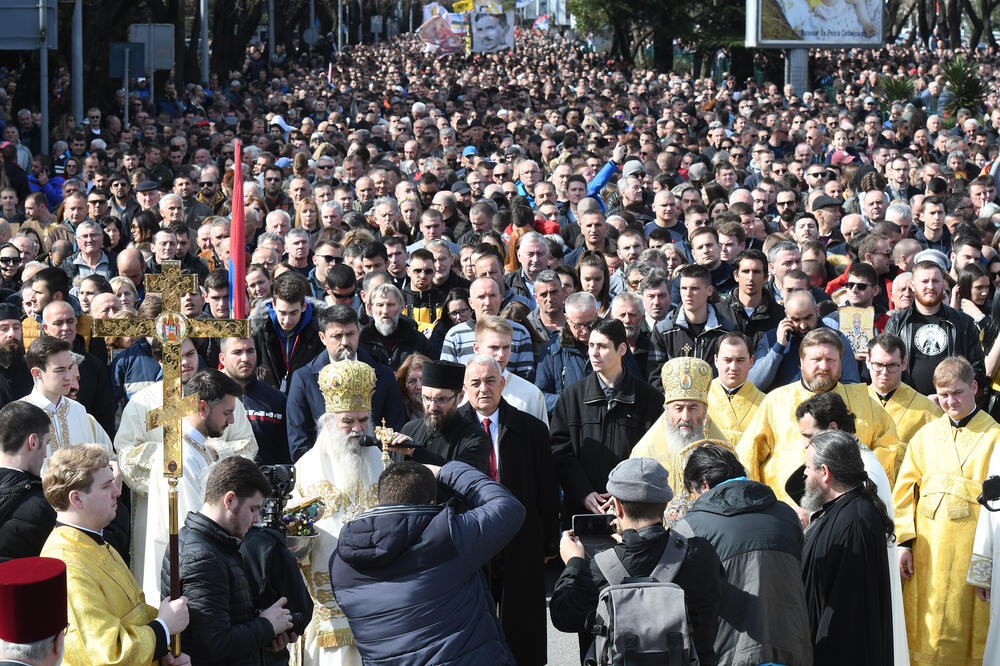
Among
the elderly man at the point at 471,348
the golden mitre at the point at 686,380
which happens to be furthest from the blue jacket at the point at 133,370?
the golden mitre at the point at 686,380

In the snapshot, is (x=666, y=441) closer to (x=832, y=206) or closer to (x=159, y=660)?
(x=159, y=660)

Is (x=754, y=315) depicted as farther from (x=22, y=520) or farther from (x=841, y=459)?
(x=22, y=520)

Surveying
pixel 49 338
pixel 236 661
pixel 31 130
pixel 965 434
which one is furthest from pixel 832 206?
pixel 31 130

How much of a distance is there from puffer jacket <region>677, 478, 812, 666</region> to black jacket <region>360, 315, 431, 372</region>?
377 cm

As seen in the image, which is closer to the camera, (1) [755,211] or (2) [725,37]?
(1) [755,211]

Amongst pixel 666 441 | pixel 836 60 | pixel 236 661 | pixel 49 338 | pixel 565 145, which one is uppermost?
pixel 836 60

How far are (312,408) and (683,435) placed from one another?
1914 millimetres

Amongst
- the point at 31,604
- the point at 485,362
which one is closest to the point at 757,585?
the point at 485,362

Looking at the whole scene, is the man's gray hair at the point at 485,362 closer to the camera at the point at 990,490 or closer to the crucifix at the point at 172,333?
the crucifix at the point at 172,333

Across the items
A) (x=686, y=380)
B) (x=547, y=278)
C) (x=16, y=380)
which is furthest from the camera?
(x=547, y=278)

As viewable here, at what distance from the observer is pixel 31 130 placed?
74.8ft

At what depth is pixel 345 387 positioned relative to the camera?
233 inches

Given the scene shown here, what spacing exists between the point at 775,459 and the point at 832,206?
19.2ft

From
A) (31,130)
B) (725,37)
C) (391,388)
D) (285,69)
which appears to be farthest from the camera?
(285,69)
